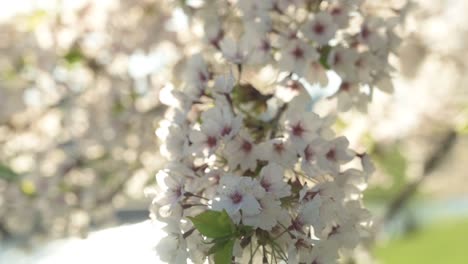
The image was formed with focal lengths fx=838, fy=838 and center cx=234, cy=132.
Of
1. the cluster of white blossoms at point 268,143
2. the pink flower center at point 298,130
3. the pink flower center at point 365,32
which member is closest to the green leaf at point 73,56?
the cluster of white blossoms at point 268,143

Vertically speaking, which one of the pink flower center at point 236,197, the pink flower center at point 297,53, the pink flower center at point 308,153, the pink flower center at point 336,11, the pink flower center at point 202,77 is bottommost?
the pink flower center at point 236,197

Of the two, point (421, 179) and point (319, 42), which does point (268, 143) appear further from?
point (421, 179)

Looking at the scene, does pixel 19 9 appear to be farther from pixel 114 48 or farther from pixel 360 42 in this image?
pixel 360 42

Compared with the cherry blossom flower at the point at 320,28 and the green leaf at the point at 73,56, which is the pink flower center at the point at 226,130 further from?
the green leaf at the point at 73,56

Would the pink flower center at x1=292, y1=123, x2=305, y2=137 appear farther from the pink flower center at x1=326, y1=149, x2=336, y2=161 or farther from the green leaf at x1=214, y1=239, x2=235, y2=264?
the green leaf at x1=214, y1=239, x2=235, y2=264

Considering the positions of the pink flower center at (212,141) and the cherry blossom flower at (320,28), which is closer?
the pink flower center at (212,141)

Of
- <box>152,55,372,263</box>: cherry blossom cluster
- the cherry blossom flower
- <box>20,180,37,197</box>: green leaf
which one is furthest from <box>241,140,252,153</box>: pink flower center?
<box>20,180,37,197</box>: green leaf

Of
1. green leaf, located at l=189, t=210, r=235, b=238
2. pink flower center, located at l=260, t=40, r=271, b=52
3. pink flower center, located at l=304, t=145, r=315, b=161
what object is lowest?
green leaf, located at l=189, t=210, r=235, b=238

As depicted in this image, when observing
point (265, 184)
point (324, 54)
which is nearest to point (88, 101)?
point (324, 54)
